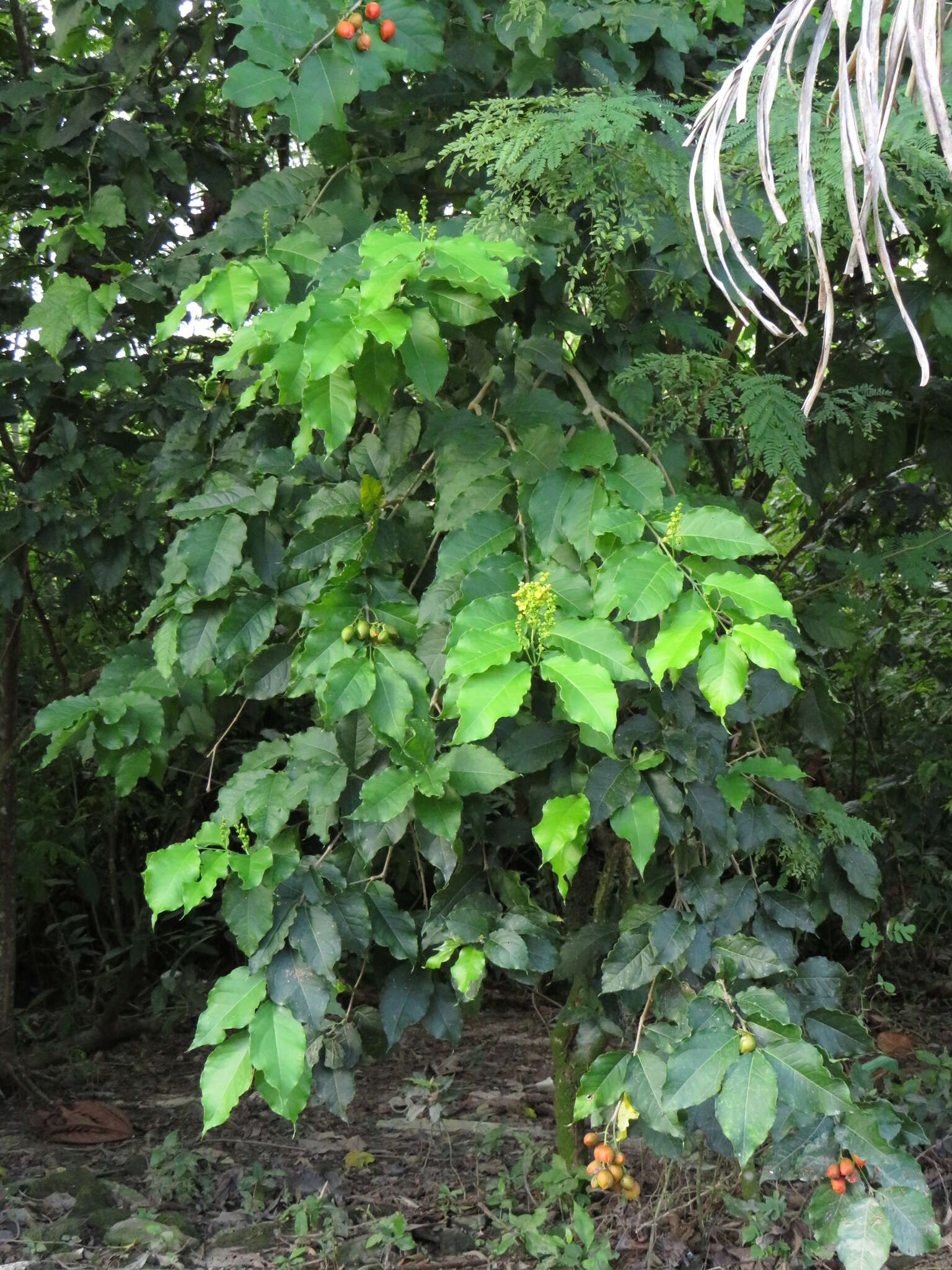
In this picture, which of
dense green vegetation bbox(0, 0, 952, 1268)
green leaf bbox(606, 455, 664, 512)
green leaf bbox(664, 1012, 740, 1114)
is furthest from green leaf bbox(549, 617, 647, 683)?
green leaf bbox(664, 1012, 740, 1114)

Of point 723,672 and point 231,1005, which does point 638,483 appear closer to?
point 723,672

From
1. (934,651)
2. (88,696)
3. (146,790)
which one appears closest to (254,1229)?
(88,696)

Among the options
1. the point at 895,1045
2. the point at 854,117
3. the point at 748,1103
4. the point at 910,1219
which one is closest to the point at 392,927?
the point at 748,1103

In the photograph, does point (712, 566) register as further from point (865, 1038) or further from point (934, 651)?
point (934, 651)

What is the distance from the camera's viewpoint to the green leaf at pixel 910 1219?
1588mm

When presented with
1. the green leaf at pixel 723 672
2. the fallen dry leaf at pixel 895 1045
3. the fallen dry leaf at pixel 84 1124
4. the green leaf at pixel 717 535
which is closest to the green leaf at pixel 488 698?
the green leaf at pixel 723 672

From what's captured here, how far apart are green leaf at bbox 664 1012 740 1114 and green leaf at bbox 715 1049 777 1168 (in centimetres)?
2

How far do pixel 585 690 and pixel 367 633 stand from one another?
1.62 feet

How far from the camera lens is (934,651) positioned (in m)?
4.25

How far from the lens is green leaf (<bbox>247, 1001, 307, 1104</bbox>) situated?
1582 mm

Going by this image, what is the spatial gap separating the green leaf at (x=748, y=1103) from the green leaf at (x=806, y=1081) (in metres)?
0.04

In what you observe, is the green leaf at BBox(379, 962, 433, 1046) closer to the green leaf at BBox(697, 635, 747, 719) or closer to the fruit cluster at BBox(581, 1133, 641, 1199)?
the fruit cluster at BBox(581, 1133, 641, 1199)

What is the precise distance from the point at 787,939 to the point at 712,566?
80 centimetres

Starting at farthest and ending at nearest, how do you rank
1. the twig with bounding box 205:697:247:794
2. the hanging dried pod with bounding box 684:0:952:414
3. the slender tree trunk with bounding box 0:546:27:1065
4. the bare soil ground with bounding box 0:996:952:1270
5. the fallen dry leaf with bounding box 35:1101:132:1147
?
the slender tree trunk with bounding box 0:546:27:1065, the fallen dry leaf with bounding box 35:1101:132:1147, the bare soil ground with bounding box 0:996:952:1270, the twig with bounding box 205:697:247:794, the hanging dried pod with bounding box 684:0:952:414
